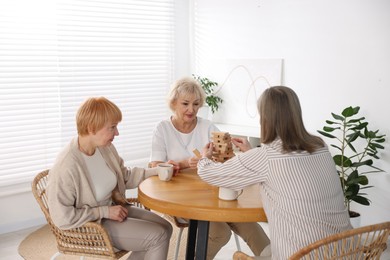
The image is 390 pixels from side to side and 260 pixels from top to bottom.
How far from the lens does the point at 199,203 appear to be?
1955 millimetres

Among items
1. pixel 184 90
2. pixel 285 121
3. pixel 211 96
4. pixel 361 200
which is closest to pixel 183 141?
pixel 184 90

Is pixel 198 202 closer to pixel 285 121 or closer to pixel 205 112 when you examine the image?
pixel 285 121

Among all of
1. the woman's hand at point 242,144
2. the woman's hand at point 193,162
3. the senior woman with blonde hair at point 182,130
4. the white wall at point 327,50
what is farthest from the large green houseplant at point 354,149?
the woman's hand at point 193,162

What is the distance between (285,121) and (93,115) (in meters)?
0.92

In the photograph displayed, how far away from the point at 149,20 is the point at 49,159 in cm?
178

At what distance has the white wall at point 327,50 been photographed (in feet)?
11.7

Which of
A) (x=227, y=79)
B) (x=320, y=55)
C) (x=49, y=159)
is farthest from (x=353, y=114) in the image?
(x=49, y=159)

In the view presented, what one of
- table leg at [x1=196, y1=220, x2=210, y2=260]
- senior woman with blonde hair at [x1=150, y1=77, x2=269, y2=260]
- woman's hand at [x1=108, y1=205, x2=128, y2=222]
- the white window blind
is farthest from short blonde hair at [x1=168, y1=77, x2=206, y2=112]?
the white window blind

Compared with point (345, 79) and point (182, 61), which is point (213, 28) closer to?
point (182, 61)

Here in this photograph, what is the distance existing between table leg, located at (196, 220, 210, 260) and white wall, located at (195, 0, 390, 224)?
80.1 inches

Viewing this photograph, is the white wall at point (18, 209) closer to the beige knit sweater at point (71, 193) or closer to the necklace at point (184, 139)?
the necklace at point (184, 139)

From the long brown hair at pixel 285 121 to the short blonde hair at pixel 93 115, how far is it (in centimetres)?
78

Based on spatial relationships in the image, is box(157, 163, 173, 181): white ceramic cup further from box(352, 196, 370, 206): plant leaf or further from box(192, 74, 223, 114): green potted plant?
box(192, 74, 223, 114): green potted plant

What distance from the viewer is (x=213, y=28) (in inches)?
193
